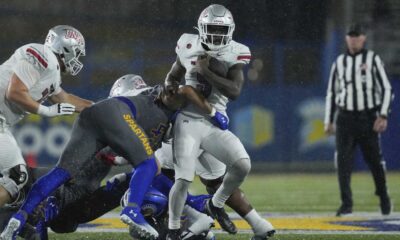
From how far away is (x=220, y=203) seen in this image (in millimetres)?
4926

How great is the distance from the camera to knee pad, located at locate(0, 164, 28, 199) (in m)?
4.81

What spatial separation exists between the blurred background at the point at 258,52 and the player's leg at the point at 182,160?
20.7ft

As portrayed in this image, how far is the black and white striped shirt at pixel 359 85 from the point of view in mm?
7168

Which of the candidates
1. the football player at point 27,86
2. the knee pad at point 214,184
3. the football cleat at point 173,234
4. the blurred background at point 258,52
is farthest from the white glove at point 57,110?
the blurred background at point 258,52

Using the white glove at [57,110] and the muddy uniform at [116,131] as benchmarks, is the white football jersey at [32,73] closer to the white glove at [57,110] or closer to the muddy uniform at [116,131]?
the white glove at [57,110]

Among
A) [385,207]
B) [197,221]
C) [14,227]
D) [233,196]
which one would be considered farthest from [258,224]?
[385,207]

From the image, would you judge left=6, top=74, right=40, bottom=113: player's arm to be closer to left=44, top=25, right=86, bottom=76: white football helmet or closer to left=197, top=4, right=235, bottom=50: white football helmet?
left=44, top=25, right=86, bottom=76: white football helmet

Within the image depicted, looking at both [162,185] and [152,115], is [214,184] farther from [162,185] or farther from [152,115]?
[152,115]

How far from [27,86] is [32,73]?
7 centimetres

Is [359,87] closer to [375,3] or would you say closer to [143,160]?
[143,160]

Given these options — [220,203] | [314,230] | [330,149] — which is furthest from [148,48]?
[220,203]

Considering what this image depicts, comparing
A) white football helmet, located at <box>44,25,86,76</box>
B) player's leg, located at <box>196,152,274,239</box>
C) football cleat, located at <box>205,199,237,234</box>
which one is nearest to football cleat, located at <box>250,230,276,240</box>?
player's leg, located at <box>196,152,274,239</box>

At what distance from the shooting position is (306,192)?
29.7 feet

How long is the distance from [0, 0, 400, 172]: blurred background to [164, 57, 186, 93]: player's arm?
616 cm
